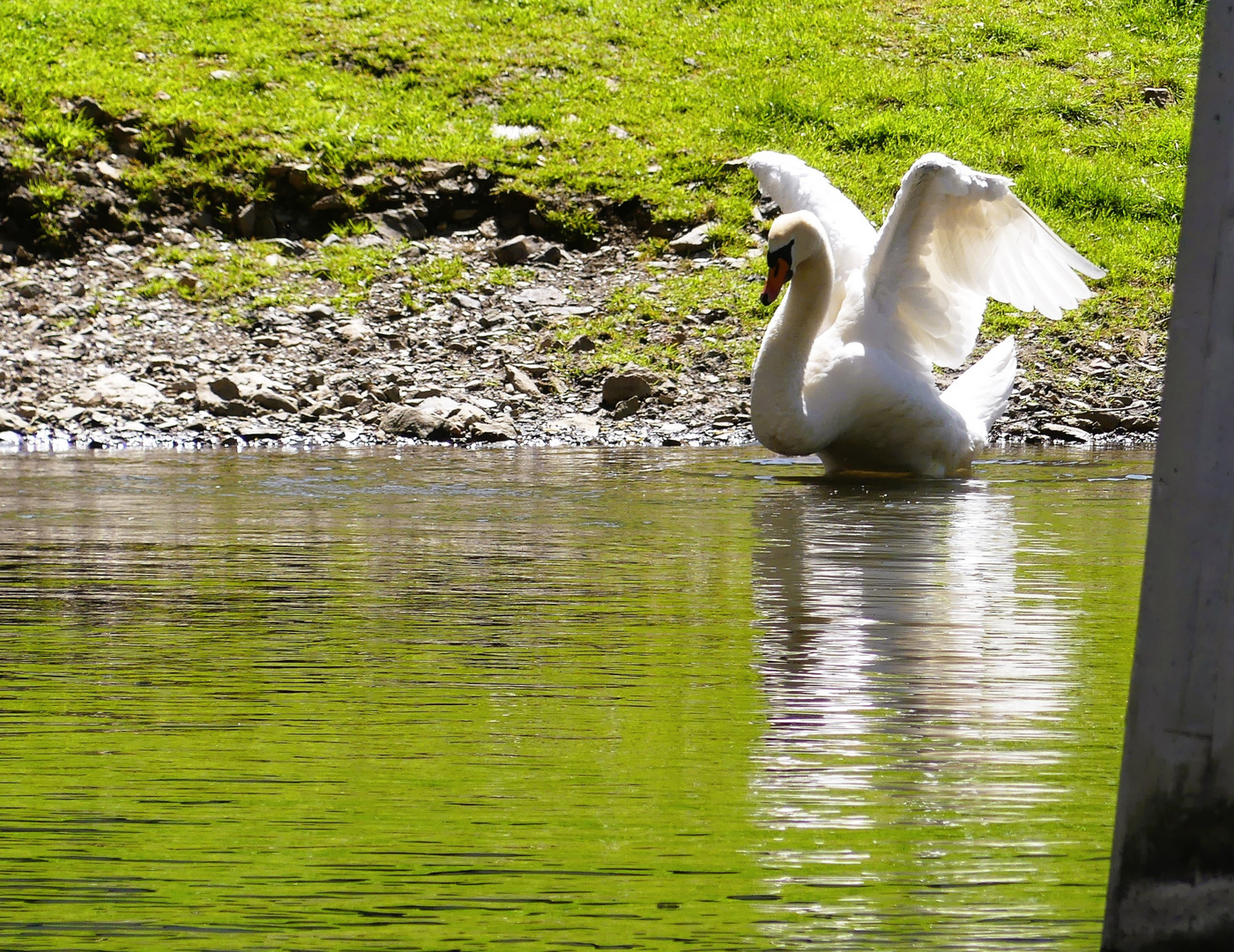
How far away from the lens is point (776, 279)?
7516mm

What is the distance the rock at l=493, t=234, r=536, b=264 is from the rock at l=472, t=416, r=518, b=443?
2675 millimetres

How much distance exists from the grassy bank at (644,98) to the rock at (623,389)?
269cm

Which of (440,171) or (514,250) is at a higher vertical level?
(440,171)

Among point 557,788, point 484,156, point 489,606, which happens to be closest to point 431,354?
point 484,156

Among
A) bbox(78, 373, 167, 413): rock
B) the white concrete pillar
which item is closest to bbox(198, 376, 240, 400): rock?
bbox(78, 373, 167, 413): rock

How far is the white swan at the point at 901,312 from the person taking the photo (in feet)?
23.9

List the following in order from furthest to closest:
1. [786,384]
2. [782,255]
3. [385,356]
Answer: [385,356], [782,255], [786,384]

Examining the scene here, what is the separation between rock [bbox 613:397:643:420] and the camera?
10.3m

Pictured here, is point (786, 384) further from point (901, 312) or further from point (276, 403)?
point (276, 403)

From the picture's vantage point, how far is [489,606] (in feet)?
12.9

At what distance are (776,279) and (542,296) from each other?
4.48m

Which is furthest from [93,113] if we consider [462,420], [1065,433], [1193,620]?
[1193,620]

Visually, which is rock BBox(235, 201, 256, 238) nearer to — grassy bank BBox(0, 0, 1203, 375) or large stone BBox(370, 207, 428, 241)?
grassy bank BBox(0, 0, 1203, 375)

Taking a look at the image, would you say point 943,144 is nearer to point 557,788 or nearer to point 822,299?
point 822,299
